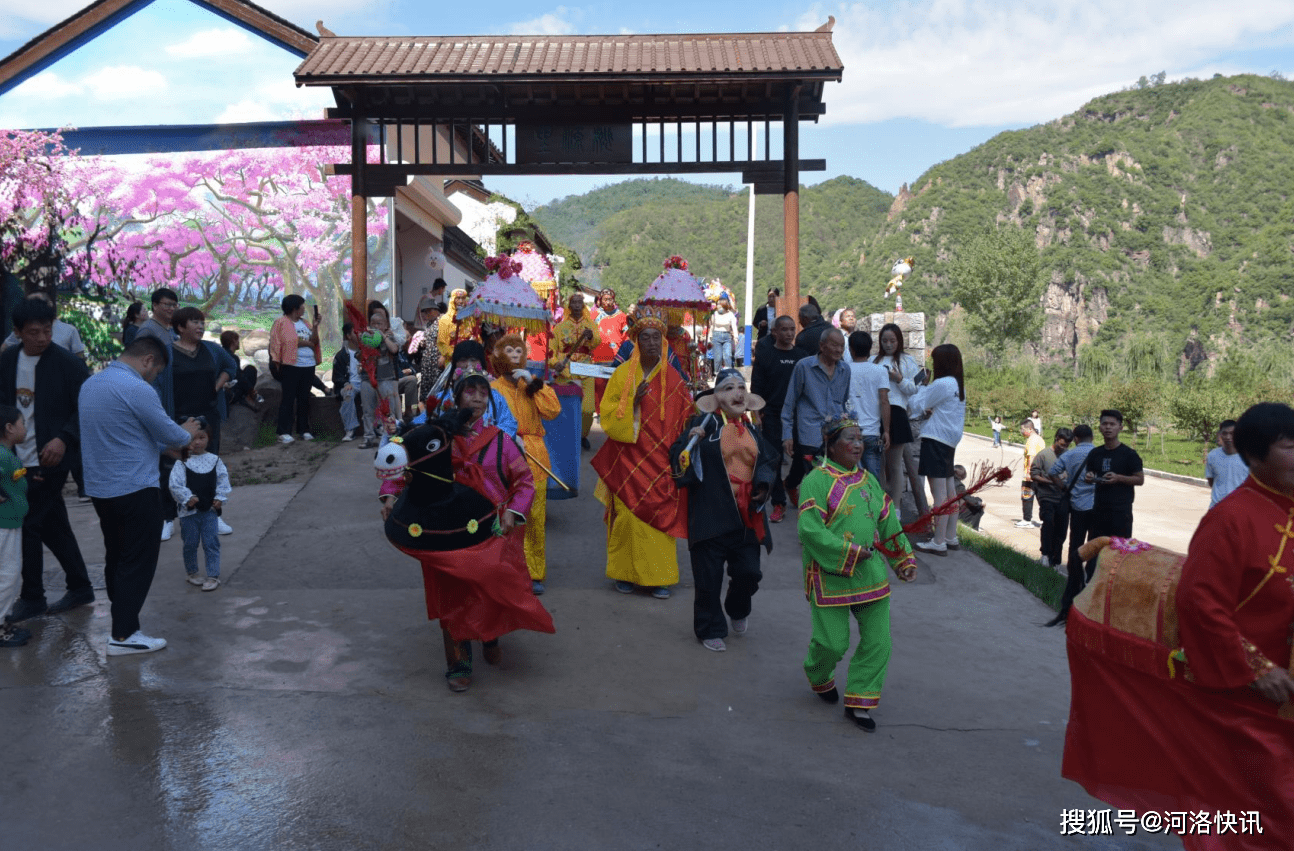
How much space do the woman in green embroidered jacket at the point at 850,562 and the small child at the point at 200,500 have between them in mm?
3969

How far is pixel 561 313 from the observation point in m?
11.1

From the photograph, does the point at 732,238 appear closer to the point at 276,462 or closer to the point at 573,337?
the point at 573,337

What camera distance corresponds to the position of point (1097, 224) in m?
88.1

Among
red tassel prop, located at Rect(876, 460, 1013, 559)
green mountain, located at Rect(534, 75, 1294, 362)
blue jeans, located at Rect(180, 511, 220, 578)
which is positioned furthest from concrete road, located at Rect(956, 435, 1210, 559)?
green mountain, located at Rect(534, 75, 1294, 362)

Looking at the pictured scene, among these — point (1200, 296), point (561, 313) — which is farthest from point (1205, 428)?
point (1200, 296)

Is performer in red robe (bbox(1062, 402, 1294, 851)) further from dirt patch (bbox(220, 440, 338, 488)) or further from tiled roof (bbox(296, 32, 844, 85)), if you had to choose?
tiled roof (bbox(296, 32, 844, 85))

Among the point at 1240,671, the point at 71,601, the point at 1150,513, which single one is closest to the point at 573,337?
the point at 71,601

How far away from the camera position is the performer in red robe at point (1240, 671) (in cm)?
288

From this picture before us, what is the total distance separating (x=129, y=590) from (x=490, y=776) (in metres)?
2.52

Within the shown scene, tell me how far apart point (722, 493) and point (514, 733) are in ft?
A: 6.51

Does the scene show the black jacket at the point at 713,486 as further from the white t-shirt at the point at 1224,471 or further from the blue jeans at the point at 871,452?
the white t-shirt at the point at 1224,471

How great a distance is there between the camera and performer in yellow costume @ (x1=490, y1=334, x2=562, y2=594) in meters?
A: 6.68

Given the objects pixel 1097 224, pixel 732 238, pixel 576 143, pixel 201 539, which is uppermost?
pixel 732 238

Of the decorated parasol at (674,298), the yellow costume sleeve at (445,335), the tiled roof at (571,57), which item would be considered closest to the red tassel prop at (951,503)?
the decorated parasol at (674,298)
